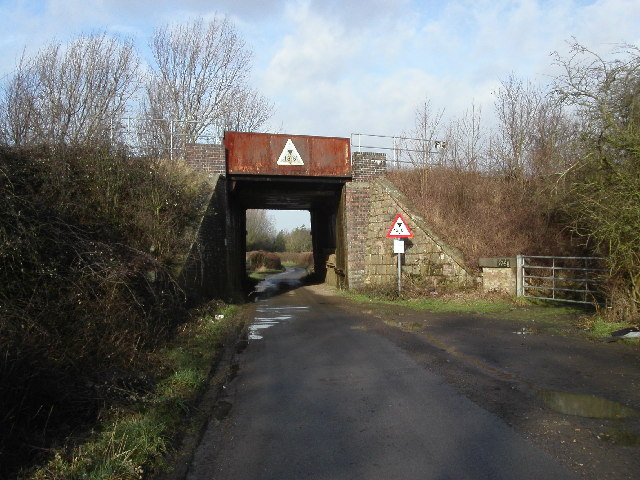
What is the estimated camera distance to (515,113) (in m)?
20.5

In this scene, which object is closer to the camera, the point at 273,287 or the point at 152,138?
the point at 152,138

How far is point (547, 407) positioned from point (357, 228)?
1412 centimetres

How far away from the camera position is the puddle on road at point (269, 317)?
35.4ft

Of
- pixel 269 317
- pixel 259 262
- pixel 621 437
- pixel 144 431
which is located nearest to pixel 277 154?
pixel 269 317

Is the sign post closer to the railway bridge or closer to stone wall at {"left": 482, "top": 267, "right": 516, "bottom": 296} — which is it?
the railway bridge

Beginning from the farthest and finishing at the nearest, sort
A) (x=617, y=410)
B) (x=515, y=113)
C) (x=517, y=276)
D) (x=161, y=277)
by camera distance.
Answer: (x=515, y=113)
(x=517, y=276)
(x=161, y=277)
(x=617, y=410)

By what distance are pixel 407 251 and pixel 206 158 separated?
300 inches

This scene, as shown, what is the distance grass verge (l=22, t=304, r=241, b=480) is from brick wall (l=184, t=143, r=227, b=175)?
10841 mm

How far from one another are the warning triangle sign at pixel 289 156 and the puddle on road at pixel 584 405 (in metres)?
13.9

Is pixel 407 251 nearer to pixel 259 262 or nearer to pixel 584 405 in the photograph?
pixel 584 405

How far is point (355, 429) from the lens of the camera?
477cm

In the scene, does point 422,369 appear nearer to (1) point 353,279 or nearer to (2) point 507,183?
(1) point 353,279

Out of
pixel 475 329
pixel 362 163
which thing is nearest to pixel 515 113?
pixel 362 163

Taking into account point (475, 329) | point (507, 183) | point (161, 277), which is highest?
point (507, 183)
